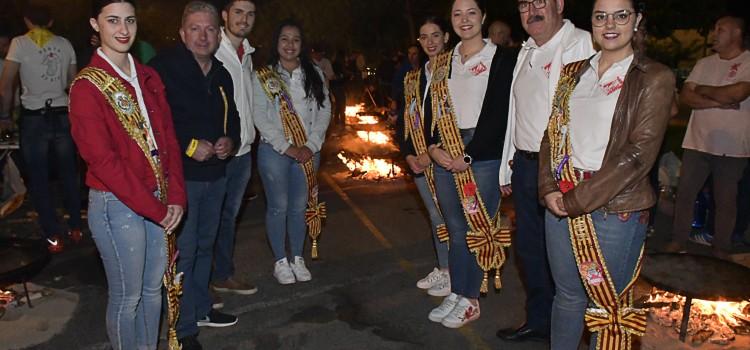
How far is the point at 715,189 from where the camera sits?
231 inches

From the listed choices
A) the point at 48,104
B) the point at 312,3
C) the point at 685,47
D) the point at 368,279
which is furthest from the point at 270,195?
the point at 685,47

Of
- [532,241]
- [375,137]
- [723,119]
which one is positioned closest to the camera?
[532,241]

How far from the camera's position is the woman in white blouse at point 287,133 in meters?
5.05

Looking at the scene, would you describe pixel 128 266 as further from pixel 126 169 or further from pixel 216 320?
pixel 216 320

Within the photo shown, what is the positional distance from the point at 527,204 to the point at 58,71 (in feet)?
15.3

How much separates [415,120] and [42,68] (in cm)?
375

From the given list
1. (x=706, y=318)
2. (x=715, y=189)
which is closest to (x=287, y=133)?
(x=706, y=318)

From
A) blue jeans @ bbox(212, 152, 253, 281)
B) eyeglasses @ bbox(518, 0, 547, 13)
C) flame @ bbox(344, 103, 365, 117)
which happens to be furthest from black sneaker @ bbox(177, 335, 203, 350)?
flame @ bbox(344, 103, 365, 117)

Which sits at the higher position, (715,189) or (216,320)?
(715,189)

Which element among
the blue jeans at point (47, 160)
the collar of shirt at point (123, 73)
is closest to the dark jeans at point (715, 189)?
the collar of shirt at point (123, 73)

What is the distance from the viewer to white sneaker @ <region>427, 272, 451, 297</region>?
5.19 metres

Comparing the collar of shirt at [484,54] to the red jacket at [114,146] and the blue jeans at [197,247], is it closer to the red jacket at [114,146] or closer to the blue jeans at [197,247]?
the blue jeans at [197,247]

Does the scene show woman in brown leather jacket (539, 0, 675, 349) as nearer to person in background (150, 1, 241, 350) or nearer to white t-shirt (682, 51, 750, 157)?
person in background (150, 1, 241, 350)

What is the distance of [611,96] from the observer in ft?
9.78
